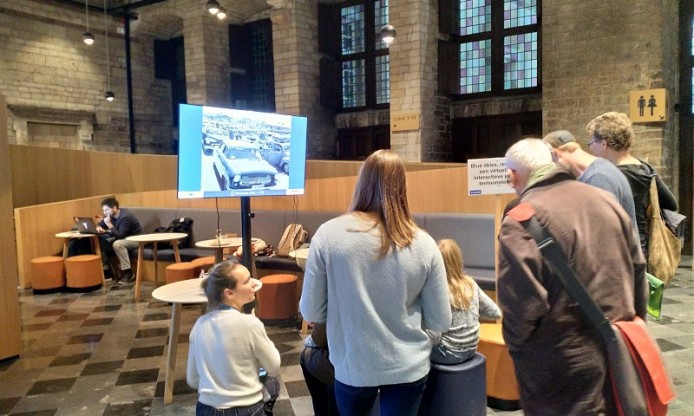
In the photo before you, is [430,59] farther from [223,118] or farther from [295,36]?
[223,118]

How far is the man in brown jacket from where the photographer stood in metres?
1.33

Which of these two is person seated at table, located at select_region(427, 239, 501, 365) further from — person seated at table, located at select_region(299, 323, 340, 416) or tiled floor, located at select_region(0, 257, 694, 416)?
tiled floor, located at select_region(0, 257, 694, 416)

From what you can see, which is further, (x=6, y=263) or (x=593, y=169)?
(x=6, y=263)

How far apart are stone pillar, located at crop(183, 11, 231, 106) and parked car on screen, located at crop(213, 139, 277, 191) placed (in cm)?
819

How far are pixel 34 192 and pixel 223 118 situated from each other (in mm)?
6447

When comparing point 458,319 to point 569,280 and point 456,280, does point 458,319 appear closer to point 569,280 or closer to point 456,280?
point 456,280

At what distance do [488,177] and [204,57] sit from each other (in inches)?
373

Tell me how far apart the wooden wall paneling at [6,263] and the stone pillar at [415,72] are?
6085 millimetres

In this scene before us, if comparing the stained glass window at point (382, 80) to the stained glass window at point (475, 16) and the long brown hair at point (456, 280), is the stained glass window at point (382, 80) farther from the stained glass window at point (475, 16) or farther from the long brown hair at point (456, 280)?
the long brown hair at point (456, 280)

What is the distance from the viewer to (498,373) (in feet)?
9.51

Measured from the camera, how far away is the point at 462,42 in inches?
371

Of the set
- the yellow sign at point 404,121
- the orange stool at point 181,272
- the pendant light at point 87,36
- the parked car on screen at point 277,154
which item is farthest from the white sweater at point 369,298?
the pendant light at point 87,36

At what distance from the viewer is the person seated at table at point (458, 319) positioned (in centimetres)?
228

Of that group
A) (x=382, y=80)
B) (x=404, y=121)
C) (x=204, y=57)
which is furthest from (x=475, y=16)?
(x=204, y=57)
